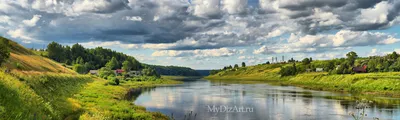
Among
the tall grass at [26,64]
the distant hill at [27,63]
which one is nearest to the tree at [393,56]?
the distant hill at [27,63]

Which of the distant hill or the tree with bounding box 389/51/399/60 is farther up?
the tree with bounding box 389/51/399/60

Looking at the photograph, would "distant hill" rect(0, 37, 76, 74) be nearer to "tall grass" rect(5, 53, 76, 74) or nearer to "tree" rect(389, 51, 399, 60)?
"tall grass" rect(5, 53, 76, 74)

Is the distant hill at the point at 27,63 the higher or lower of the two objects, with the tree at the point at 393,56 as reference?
lower

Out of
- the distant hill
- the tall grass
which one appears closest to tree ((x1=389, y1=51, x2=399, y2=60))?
the distant hill

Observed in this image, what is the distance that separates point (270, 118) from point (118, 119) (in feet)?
77.2

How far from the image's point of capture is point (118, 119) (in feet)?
118

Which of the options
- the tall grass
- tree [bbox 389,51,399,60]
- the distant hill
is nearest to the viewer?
the tall grass

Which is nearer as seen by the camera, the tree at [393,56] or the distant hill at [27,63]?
the distant hill at [27,63]

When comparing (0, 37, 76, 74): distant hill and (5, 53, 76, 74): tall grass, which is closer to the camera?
(5, 53, 76, 74): tall grass

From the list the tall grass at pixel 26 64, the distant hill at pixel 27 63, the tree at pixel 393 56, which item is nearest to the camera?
the tall grass at pixel 26 64

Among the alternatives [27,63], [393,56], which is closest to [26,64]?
[27,63]

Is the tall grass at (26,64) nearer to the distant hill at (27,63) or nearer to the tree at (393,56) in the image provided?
the distant hill at (27,63)

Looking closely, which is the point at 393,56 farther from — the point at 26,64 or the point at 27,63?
the point at 27,63

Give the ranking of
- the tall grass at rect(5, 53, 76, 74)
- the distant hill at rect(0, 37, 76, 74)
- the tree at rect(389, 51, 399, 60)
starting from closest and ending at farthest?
the tall grass at rect(5, 53, 76, 74), the distant hill at rect(0, 37, 76, 74), the tree at rect(389, 51, 399, 60)
